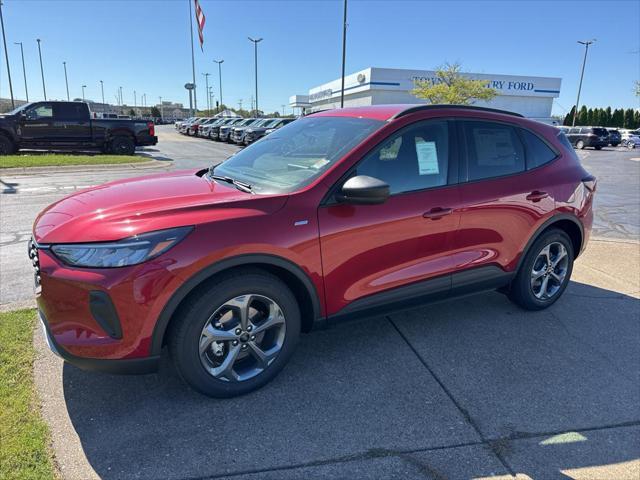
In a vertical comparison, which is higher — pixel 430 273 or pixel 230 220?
pixel 230 220

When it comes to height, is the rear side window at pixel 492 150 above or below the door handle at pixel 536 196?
above

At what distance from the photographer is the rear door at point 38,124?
16.2 metres

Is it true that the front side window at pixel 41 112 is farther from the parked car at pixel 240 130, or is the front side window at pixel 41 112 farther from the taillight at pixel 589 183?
the taillight at pixel 589 183

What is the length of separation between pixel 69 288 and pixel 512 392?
2777 mm

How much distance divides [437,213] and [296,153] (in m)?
1.16

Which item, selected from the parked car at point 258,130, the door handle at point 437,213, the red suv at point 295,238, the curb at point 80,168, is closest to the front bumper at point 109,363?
the red suv at point 295,238

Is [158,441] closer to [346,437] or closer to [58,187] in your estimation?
[346,437]

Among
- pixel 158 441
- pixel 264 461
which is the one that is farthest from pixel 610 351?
pixel 158 441

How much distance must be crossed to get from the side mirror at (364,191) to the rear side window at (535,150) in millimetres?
1900

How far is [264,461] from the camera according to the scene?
240 cm

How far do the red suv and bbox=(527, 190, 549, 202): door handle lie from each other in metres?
0.01

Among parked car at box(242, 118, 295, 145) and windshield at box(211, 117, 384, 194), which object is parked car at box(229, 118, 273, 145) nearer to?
parked car at box(242, 118, 295, 145)

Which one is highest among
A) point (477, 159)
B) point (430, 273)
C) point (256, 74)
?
point (256, 74)

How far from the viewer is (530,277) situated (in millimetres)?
4219
